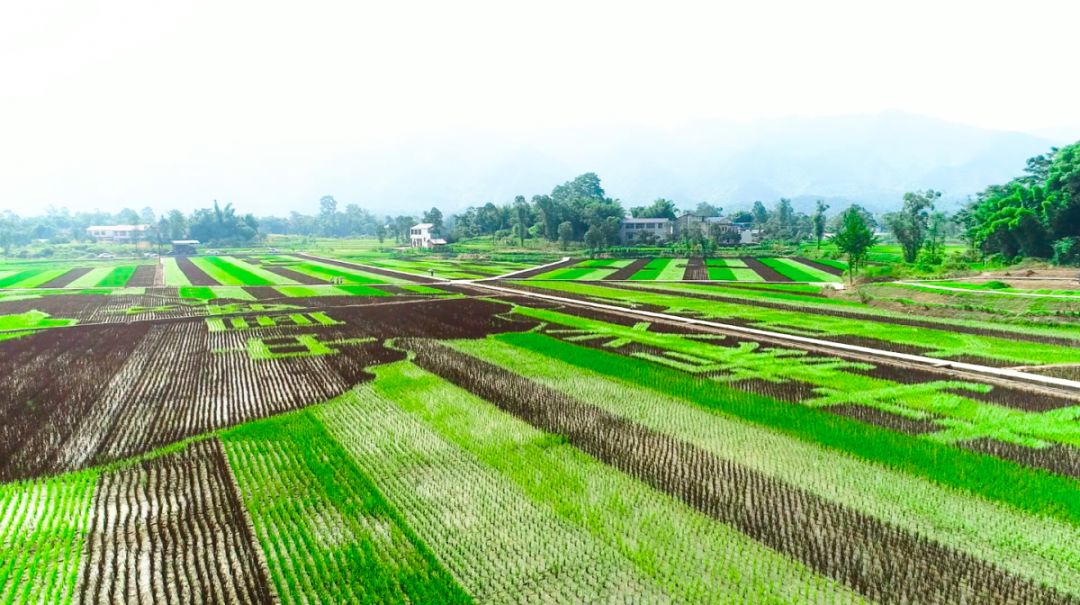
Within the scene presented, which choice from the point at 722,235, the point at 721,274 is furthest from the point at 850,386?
the point at 722,235

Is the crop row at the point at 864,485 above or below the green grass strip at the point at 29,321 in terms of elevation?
below

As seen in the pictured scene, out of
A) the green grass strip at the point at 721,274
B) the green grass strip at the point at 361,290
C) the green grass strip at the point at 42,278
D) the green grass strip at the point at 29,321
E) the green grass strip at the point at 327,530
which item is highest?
the green grass strip at the point at 29,321

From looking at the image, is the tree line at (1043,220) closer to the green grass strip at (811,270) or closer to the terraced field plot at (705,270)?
the green grass strip at (811,270)

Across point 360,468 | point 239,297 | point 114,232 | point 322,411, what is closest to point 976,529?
point 360,468

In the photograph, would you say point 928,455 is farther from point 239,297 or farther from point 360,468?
point 239,297

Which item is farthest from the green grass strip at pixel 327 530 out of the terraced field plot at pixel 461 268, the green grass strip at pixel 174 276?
the green grass strip at pixel 174 276

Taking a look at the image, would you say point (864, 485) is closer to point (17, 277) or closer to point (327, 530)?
point (327, 530)
